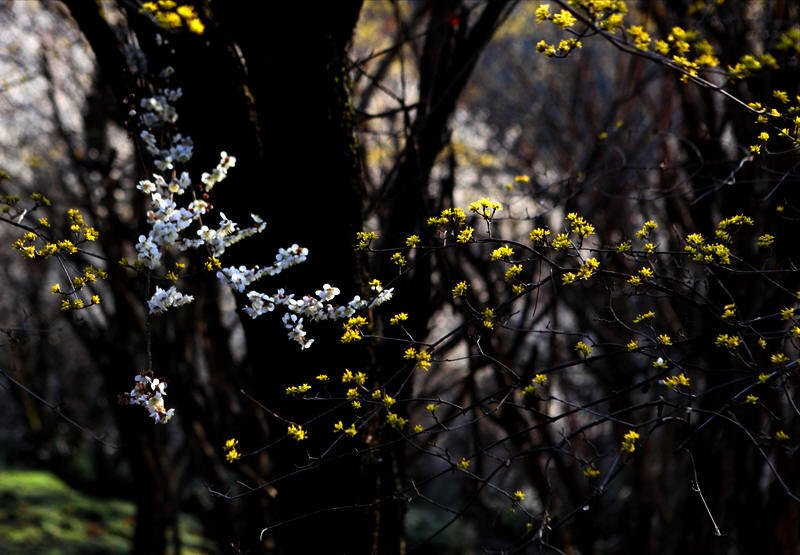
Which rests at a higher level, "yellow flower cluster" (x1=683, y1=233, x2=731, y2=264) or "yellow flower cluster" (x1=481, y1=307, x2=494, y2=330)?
"yellow flower cluster" (x1=683, y1=233, x2=731, y2=264)

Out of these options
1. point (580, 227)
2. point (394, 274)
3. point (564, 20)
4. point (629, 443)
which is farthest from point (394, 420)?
point (564, 20)

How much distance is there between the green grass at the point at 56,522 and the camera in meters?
7.38

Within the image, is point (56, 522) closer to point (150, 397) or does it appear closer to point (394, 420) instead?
point (150, 397)

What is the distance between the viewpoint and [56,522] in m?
7.99

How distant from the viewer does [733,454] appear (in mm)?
5008

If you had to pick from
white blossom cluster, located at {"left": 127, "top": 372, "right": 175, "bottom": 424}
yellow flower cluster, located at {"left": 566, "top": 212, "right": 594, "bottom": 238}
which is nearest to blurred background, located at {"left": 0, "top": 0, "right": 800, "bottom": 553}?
white blossom cluster, located at {"left": 127, "top": 372, "right": 175, "bottom": 424}

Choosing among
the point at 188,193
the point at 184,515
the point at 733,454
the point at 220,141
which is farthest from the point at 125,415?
the point at 184,515

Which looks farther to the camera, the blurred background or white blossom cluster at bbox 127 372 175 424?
the blurred background

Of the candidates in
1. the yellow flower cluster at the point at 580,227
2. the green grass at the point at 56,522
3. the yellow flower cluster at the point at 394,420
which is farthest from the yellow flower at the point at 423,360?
the green grass at the point at 56,522

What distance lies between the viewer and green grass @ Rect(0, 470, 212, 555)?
24.2ft

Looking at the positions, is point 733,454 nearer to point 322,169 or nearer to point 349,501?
point 349,501

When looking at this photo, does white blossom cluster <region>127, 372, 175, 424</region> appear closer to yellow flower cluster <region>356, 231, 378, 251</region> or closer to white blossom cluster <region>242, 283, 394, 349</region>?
white blossom cluster <region>242, 283, 394, 349</region>

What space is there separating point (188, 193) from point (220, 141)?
38 centimetres

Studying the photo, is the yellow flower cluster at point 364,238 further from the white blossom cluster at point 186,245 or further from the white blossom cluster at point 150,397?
the white blossom cluster at point 150,397
